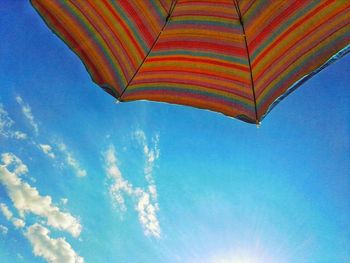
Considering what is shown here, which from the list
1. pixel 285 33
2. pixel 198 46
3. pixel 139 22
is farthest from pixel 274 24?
pixel 139 22

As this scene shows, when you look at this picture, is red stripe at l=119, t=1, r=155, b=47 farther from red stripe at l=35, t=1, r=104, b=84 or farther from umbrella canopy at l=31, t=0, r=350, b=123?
red stripe at l=35, t=1, r=104, b=84

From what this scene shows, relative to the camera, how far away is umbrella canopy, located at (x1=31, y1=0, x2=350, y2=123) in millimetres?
3078

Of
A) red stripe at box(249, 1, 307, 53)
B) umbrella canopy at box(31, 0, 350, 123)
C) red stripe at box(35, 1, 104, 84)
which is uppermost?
red stripe at box(249, 1, 307, 53)

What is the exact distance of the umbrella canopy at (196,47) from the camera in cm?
308

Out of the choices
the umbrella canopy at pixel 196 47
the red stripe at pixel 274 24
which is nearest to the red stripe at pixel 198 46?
the umbrella canopy at pixel 196 47

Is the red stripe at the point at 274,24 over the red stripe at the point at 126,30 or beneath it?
over

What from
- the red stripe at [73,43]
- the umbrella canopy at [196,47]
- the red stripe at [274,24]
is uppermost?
the red stripe at [274,24]

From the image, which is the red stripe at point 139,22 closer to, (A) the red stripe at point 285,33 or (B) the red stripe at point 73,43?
(B) the red stripe at point 73,43

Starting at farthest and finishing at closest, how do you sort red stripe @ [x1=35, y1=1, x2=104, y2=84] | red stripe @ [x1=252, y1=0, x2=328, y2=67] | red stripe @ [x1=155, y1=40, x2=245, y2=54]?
1. red stripe @ [x1=155, y1=40, x2=245, y2=54]
2. red stripe @ [x1=35, y1=1, x2=104, y2=84]
3. red stripe @ [x1=252, y1=0, x2=328, y2=67]

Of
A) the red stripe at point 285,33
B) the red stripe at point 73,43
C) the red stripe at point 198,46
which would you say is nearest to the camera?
the red stripe at point 285,33

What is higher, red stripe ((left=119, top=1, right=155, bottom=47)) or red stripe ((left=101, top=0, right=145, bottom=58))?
red stripe ((left=119, top=1, right=155, bottom=47))

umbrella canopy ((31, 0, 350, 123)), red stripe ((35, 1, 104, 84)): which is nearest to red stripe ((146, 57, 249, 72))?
umbrella canopy ((31, 0, 350, 123))

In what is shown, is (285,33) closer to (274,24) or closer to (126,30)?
(274,24)

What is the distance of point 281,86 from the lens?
3.09 m
